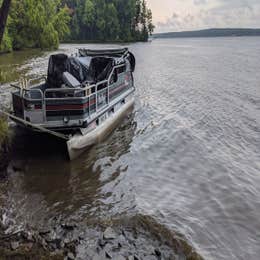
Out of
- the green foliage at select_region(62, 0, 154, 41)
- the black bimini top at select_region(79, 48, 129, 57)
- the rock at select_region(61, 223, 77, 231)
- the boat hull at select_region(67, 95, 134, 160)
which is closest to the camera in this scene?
the rock at select_region(61, 223, 77, 231)


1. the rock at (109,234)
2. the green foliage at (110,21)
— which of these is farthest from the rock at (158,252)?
the green foliage at (110,21)

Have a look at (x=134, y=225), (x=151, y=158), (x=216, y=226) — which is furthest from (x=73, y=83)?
(x=216, y=226)

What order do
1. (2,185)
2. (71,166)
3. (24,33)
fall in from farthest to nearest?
(24,33) → (71,166) → (2,185)

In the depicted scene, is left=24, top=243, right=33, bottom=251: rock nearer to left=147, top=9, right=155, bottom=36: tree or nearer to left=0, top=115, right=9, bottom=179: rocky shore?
left=0, top=115, right=9, bottom=179: rocky shore

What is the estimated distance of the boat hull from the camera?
1077 cm

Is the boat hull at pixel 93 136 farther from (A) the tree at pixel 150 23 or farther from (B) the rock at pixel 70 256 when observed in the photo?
(A) the tree at pixel 150 23

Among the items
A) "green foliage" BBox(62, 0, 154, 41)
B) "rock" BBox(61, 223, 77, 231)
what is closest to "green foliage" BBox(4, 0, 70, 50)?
"rock" BBox(61, 223, 77, 231)

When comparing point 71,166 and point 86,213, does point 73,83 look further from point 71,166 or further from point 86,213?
point 86,213

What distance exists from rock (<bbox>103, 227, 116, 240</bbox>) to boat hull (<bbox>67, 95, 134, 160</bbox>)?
4187 millimetres

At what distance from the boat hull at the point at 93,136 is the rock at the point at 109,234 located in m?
4.19

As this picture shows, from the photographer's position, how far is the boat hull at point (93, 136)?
10.8 metres

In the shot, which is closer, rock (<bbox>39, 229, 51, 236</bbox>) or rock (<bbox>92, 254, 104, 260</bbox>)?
rock (<bbox>92, 254, 104, 260</bbox>)

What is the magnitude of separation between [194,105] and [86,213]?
14.3 m

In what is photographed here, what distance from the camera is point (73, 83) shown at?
38.2ft
